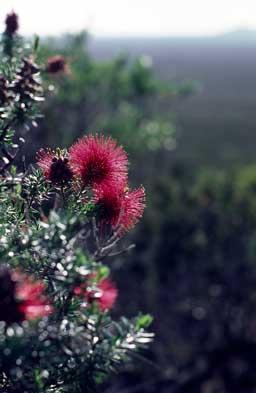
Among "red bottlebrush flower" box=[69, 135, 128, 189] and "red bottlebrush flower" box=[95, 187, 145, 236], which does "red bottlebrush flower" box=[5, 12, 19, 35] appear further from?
"red bottlebrush flower" box=[95, 187, 145, 236]

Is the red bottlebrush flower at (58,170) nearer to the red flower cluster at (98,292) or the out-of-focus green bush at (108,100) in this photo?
the red flower cluster at (98,292)

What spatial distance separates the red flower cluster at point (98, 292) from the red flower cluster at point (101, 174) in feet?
0.62

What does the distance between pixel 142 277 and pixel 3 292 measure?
9916 mm

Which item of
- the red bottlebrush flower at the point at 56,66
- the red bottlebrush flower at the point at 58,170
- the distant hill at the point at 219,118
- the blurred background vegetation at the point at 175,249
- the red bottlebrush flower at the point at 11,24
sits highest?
the red bottlebrush flower at the point at 11,24

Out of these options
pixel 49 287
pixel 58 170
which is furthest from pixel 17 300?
pixel 58 170

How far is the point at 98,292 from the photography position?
5.68ft

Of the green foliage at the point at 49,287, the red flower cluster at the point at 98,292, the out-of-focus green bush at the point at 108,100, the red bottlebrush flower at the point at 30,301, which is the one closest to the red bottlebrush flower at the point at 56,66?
the green foliage at the point at 49,287

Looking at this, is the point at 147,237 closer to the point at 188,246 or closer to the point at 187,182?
the point at 188,246

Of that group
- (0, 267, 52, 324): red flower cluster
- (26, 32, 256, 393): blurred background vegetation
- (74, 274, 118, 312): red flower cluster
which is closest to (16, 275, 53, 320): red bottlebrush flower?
(0, 267, 52, 324): red flower cluster

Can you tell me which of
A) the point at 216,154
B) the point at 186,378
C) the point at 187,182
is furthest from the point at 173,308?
the point at 216,154

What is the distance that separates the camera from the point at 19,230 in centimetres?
196

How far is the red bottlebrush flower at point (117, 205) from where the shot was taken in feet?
6.57

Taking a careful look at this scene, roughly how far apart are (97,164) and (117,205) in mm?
141

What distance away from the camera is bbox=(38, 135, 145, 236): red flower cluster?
6.56 ft
